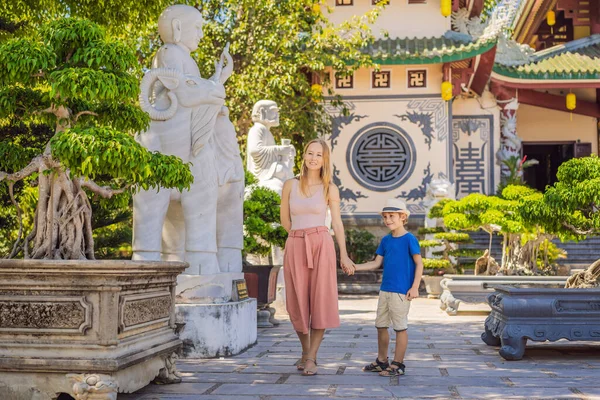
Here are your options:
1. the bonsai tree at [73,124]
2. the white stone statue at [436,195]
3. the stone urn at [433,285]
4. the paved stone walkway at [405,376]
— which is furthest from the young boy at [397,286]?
the white stone statue at [436,195]

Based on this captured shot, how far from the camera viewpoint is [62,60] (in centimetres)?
420

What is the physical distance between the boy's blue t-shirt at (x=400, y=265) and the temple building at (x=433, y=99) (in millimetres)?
10204

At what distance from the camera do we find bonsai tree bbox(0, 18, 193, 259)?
152 inches

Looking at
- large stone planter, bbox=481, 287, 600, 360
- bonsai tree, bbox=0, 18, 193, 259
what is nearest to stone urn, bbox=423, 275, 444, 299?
large stone planter, bbox=481, 287, 600, 360

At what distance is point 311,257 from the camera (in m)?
5.04

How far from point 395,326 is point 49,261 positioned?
7.66ft

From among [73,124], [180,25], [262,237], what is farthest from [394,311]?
[262,237]

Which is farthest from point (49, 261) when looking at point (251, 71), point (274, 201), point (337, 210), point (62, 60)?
point (251, 71)

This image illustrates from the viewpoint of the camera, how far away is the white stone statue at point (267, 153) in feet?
34.5

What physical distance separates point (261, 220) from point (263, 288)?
2.72 feet

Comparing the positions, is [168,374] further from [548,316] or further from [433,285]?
[433,285]

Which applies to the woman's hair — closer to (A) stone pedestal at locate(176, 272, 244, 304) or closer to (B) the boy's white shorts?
(B) the boy's white shorts

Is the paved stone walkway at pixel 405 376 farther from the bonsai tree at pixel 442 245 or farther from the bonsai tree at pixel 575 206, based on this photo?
the bonsai tree at pixel 442 245

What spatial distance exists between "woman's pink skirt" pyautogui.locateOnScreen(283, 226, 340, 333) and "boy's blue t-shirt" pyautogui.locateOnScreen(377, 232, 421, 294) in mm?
380
